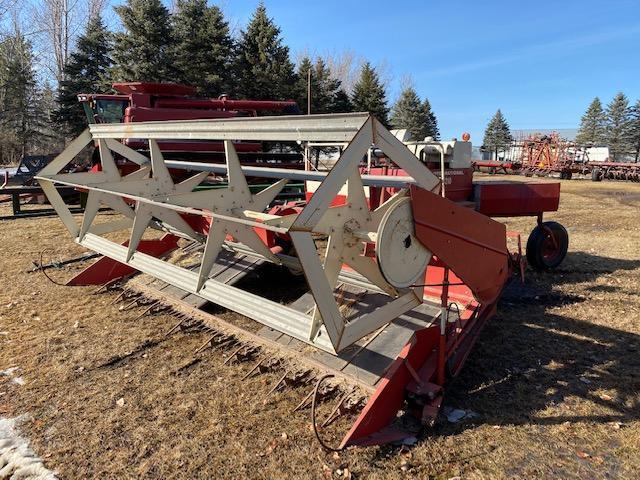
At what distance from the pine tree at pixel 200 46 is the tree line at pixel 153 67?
0.17ft

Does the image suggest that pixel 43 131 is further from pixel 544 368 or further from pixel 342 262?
pixel 544 368

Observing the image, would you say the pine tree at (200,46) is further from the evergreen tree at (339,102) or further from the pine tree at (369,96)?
the pine tree at (369,96)

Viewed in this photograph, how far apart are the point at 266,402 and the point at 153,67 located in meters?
24.6

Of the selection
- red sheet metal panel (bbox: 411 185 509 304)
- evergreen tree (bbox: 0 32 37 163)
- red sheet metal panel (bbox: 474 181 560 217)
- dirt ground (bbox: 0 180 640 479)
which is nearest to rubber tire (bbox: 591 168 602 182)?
red sheet metal panel (bbox: 474 181 560 217)

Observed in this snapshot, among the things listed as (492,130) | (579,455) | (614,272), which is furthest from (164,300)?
(492,130)

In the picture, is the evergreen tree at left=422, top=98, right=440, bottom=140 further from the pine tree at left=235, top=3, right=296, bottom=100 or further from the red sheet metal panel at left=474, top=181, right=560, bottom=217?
the red sheet metal panel at left=474, top=181, right=560, bottom=217

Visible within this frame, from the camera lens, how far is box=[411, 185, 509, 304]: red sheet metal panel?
2770 millimetres

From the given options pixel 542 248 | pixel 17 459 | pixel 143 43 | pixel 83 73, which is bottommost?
pixel 17 459

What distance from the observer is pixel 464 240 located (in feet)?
10.0

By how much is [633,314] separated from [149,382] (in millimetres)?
4869

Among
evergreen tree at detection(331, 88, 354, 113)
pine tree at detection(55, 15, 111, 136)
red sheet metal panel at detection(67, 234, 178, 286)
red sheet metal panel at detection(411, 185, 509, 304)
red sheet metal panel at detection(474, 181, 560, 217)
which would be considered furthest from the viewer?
evergreen tree at detection(331, 88, 354, 113)

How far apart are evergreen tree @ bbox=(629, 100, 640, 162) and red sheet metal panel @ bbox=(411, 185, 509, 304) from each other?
5228 centimetres

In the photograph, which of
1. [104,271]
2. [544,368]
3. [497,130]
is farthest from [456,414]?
[497,130]

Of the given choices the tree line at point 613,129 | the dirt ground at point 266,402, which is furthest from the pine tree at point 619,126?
the dirt ground at point 266,402
